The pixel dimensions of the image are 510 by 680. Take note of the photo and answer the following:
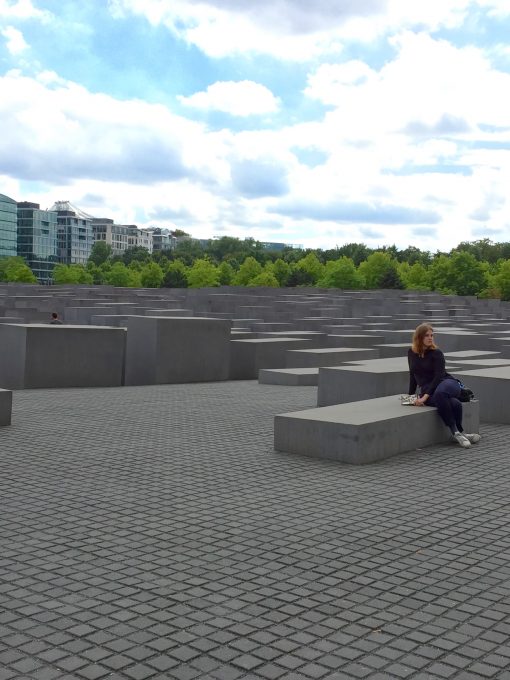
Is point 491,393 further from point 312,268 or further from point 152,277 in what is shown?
point 152,277

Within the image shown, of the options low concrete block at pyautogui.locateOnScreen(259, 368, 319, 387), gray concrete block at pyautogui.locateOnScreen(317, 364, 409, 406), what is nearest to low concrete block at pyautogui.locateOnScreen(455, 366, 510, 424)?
gray concrete block at pyautogui.locateOnScreen(317, 364, 409, 406)

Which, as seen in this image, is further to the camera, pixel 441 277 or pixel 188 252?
pixel 188 252

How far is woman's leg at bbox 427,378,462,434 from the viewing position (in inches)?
364

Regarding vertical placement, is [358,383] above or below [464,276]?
below

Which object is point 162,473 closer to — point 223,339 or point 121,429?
point 121,429

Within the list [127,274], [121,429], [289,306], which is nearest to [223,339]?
[121,429]

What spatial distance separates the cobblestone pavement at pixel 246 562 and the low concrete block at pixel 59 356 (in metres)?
6.20

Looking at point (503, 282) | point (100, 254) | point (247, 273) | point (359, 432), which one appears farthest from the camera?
point (100, 254)

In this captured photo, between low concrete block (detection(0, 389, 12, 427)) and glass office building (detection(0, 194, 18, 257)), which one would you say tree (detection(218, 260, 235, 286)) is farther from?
low concrete block (detection(0, 389, 12, 427))

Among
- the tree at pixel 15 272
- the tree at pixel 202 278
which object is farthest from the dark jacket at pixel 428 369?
the tree at pixel 15 272

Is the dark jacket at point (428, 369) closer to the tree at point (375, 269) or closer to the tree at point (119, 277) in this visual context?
the tree at point (375, 269)

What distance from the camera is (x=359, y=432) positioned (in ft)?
26.8

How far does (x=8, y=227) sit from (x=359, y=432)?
15948 centimetres

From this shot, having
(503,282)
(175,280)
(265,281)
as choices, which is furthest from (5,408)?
(175,280)
